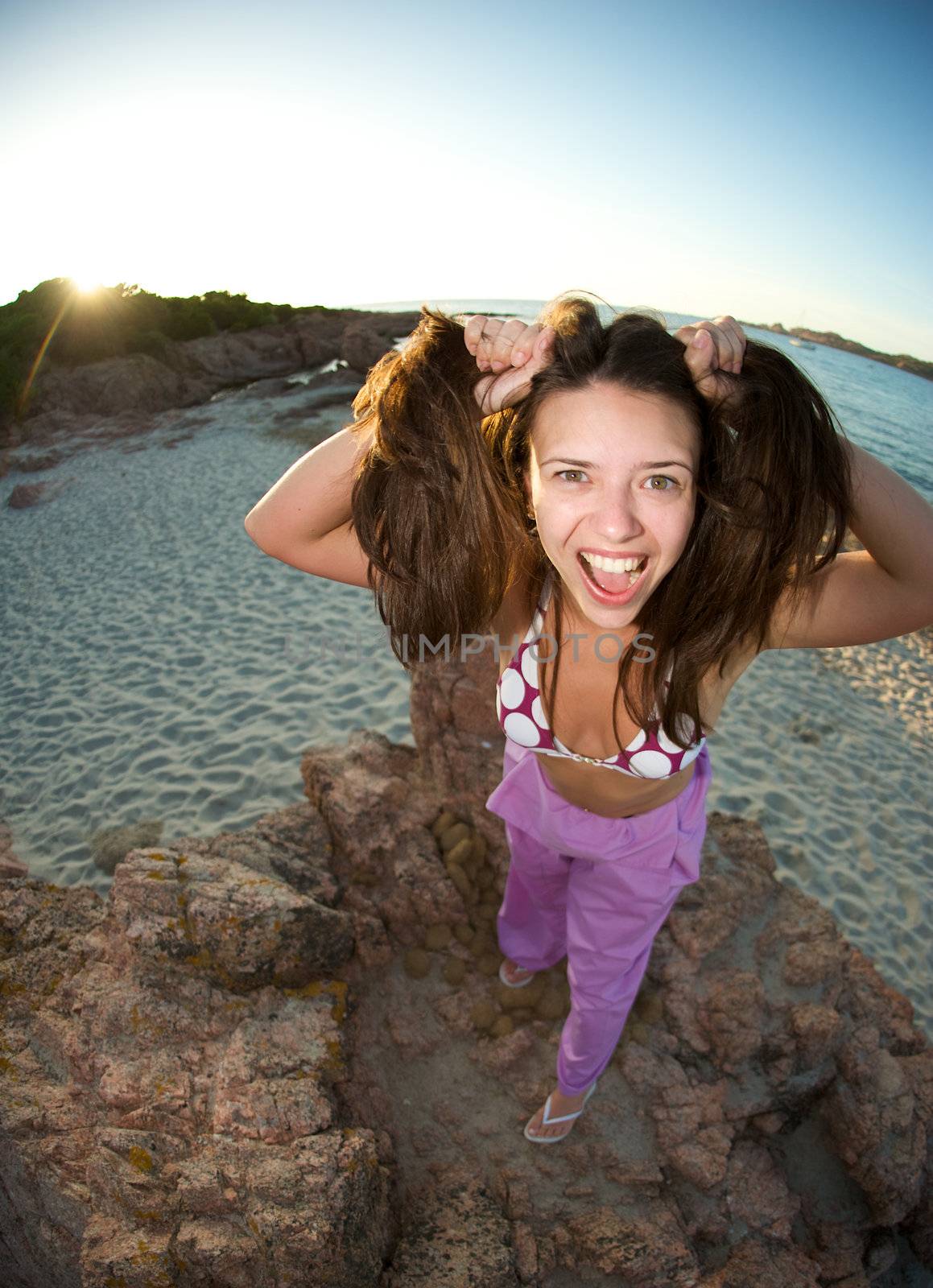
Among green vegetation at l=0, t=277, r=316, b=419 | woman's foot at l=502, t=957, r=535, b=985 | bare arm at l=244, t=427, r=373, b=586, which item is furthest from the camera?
green vegetation at l=0, t=277, r=316, b=419

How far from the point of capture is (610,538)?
1372mm

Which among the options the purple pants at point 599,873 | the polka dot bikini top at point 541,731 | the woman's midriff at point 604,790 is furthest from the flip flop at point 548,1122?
the polka dot bikini top at point 541,731

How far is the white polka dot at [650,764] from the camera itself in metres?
1.69

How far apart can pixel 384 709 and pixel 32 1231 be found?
4.00 meters

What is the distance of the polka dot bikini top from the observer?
1699 mm

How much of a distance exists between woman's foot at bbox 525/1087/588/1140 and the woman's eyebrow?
219cm

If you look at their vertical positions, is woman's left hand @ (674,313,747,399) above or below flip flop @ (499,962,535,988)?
above

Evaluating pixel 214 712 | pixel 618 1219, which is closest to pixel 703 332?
pixel 618 1219

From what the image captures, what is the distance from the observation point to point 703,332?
1.40 metres

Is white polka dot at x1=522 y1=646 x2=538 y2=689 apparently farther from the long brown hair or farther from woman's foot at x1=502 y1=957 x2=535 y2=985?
woman's foot at x1=502 y1=957 x2=535 y2=985

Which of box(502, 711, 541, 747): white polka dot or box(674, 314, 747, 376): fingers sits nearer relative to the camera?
box(674, 314, 747, 376): fingers

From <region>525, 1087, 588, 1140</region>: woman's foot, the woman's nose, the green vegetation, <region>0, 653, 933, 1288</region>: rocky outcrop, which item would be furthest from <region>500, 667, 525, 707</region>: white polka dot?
the green vegetation

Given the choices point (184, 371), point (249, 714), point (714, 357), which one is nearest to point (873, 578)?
point (714, 357)

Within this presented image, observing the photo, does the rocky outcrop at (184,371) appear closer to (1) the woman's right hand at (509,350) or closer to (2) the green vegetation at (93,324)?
(2) the green vegetation at (93,324)
